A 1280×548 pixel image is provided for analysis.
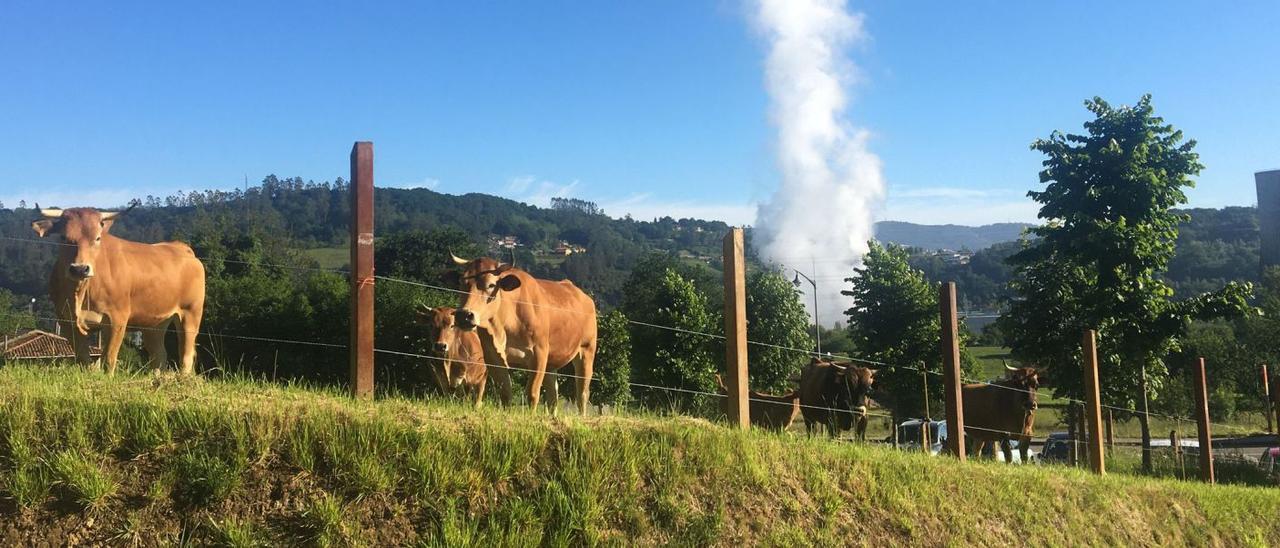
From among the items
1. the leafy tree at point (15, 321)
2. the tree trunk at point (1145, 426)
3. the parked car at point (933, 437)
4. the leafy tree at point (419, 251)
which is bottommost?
the parked car at point (933, 437)

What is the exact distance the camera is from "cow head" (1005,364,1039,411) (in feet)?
57.5

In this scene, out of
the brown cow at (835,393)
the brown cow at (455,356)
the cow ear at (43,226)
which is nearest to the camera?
the cow ear at (43,226)

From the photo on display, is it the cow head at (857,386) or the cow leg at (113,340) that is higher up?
the cow leg at (113,340)

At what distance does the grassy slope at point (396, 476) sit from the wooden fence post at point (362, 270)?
1.26ft

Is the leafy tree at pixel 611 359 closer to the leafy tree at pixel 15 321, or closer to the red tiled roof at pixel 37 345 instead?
the red tiled roof at pixel 37 345

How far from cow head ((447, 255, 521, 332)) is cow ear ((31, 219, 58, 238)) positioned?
11.9 feet

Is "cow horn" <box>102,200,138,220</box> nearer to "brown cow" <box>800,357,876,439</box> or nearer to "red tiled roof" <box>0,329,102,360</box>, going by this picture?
"red tiled roof" <box>0,329,102,360</box>

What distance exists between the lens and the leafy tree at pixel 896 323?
27312 mm

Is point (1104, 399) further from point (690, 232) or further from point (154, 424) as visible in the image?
point (690, 232)

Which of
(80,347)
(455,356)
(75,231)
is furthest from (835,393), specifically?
(75,231)

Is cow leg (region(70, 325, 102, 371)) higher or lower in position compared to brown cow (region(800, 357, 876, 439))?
higher

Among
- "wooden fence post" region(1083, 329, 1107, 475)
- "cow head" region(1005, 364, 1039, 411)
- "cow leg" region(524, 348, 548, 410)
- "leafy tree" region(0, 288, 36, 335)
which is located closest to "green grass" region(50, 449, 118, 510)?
"leafy tree" region(0, 288, 36, 335)

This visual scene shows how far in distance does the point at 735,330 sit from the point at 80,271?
5.36 meters

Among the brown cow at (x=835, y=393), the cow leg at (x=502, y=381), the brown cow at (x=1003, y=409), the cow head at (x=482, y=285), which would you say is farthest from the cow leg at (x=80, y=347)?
the brown cow at (x=1003, y=409)
